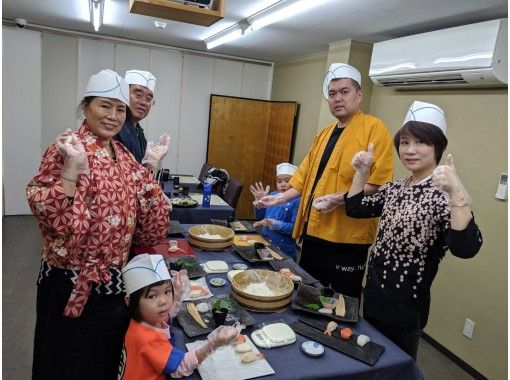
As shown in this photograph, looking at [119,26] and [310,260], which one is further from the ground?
[119,26]

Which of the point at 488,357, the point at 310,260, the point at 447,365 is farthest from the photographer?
the point at 447,365

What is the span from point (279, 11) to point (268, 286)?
2.11 meters

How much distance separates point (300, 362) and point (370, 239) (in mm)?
933

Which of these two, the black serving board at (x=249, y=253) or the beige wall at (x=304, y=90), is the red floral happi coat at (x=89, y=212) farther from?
the beige wall at (x=304, y=90)

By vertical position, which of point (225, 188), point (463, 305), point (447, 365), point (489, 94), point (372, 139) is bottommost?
point (447, 365)

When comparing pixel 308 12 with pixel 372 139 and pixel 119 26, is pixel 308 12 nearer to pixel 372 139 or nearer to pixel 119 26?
pixel 372 139

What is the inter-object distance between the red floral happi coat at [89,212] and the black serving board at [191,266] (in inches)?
13.3

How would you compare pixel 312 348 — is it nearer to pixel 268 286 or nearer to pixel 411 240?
pixel 268 286

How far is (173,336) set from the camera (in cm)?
129

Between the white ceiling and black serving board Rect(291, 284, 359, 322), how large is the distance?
194 centimetres

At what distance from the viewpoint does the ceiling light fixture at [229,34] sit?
3.46 m

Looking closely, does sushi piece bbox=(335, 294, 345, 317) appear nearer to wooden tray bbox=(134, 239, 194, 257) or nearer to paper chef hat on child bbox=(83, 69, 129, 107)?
wooden tray bbox=(134, 239, 194, 257)

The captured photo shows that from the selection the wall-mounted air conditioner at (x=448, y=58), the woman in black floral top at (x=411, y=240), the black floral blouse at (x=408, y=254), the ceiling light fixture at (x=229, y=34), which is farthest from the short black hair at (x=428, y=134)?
the ceiling light fixture at (x=229, y=34)

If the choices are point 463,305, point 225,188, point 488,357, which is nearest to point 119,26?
point 225,188
